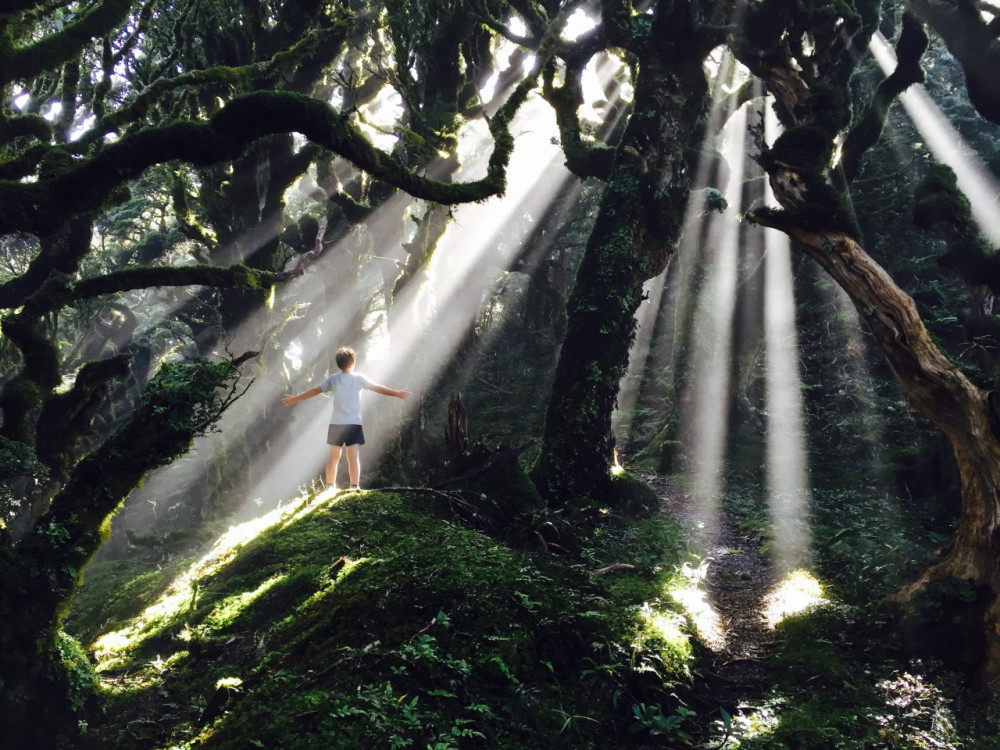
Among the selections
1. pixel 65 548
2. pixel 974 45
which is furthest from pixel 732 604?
pixel 974 45

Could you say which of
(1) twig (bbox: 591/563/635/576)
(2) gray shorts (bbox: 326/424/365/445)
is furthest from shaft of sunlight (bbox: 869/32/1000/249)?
(2) gray shorts (bbox: 326/424/365/445)

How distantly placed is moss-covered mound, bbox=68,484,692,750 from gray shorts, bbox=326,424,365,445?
6.20ft

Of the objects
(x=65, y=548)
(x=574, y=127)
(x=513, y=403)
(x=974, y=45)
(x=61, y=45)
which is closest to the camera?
(x=65, y=548)

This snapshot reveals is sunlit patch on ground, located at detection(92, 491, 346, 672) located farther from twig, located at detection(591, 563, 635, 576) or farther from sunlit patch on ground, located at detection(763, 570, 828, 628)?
sunlit patch on ground, located at detection(763, 570, 828, 628)

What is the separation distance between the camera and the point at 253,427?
55.3ft

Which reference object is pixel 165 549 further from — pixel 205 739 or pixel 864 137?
pixel 864 137

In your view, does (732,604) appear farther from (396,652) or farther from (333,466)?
(333,466)

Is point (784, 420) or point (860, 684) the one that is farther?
point (784, 420)

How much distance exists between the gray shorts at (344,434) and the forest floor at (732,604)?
505cm

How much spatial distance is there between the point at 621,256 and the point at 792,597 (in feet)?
19.9

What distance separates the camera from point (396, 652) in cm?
388

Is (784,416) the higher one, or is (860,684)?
(784,416)

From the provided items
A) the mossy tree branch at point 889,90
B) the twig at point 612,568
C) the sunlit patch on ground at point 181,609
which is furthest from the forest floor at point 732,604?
the mossy tree branch at point 889,90

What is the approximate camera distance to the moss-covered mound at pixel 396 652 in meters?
3.47
